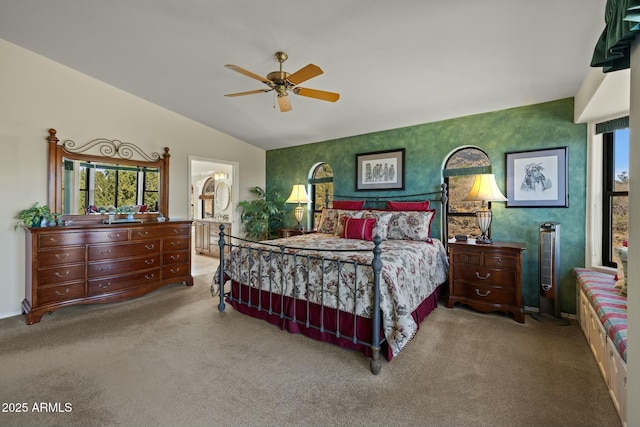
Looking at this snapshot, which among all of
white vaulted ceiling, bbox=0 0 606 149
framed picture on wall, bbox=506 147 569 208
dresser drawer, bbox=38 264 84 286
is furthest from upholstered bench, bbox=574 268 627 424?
dresser drawer, bbox=38 264 84 286

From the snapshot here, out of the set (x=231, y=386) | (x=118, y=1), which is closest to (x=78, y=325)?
(x=231, y=386)

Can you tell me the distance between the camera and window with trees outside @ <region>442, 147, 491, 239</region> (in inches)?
158

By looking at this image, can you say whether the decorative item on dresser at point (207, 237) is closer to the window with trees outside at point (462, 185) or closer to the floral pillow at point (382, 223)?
the floral pillow at point (382, 223)

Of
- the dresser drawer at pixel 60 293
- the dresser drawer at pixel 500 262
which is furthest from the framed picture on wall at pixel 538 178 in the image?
the dresser drawer at pixel 60 293

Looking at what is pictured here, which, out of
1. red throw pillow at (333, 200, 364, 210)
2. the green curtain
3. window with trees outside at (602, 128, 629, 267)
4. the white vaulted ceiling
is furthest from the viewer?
red throw pillow at (333, 200, 364, 210)

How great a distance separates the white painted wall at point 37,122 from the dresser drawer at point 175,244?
4.64 ft

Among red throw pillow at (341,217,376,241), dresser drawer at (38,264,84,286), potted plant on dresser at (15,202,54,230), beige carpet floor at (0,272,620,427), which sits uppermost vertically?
potted plant on dresser at (15,202,54,230)

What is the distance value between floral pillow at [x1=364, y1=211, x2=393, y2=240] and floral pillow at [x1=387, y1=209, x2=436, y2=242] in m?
0.05

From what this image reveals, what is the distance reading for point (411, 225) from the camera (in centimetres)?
380

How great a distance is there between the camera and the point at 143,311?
352cm

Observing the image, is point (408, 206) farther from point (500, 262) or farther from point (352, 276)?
point (352, 276)

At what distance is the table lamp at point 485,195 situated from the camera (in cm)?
343

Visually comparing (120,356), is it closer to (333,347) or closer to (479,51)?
(333,347)

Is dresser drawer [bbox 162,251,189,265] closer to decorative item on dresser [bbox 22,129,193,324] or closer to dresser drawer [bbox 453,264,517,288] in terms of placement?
decorative item on dresser [bbox 22,129,193,324]
